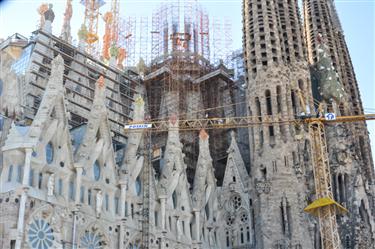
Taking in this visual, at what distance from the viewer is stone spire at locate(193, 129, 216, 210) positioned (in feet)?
115

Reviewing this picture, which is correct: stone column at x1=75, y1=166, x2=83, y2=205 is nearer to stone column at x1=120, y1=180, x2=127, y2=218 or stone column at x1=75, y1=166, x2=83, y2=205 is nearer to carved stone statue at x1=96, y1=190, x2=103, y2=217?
carved stone statue at x1=96, y1=190, x2=103, y2=217

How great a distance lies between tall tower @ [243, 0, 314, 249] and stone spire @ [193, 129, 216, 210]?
289 centimetres

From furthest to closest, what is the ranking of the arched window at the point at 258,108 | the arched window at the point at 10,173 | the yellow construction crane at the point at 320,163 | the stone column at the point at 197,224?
the arched window at the point at 258,108 → the stone column at the point at 197,224 → the yellow construction crane at the point at 320,163 → the arched window at the point at 10,173

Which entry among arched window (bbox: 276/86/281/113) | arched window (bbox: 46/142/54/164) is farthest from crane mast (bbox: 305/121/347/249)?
arched window (bbox: 46/142/54/164)

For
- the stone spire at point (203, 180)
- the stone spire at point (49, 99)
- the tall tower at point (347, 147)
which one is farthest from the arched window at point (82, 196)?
the tall tower at point (347, 147)

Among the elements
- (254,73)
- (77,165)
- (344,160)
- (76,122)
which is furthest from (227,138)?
(77,165)

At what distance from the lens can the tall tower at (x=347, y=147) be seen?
35312mm

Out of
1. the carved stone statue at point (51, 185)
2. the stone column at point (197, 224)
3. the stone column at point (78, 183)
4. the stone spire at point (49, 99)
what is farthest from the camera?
the stone column at point (197, 224)

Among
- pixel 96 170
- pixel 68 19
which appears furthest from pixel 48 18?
pixel 96 170

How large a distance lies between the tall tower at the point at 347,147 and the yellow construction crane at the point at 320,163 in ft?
6.07

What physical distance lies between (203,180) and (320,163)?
23.5 feet

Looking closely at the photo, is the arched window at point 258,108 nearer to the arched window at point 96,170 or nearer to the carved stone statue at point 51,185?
the arched window at point 96,170

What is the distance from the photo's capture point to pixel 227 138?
136 ft

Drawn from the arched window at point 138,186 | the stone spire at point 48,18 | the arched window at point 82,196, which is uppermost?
the stone spire at point 48,18
